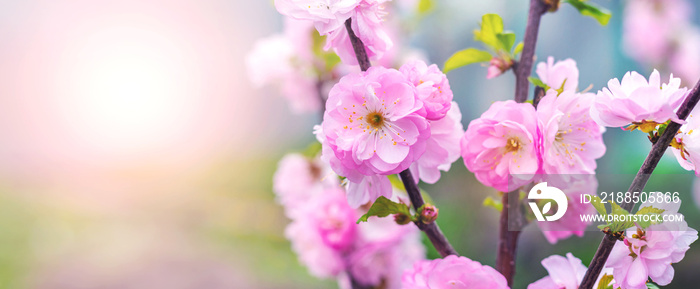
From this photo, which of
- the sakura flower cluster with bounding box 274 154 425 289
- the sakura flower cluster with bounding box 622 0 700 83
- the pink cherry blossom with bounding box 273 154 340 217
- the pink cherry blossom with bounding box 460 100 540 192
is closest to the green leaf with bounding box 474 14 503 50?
the pink cherry blossom with bounding box 460 100 540 192

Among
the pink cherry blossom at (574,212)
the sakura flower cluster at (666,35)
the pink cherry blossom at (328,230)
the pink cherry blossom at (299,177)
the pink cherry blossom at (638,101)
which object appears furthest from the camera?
the sakura flower cluster at (666,35)

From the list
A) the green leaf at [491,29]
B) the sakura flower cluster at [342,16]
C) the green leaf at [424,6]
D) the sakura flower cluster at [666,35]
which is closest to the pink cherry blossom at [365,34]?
the sakura flower cluster at [342,16]

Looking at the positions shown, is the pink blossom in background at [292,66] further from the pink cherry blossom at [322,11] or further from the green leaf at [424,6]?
the pink cherry blossom at [322,11]

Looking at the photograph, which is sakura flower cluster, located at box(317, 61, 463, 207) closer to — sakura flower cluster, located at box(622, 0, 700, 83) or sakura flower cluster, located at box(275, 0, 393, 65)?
sakura flower cluster, located at box(275, 0, 393, 65)

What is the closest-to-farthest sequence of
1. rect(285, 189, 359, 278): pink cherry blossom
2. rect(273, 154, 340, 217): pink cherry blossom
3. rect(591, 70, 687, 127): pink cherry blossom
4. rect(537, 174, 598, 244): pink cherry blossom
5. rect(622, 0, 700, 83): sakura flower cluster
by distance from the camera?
rect(591, 70, 687, 127): pink cherry blossom, rect(537, 174, 598, 244): pink cherry blossom, rect(285, 189, 359, 278): pink cherry blossom, rect(273, 154, 340, 217): pink cherry blossom, rect(622, 0, 700, 83): sakura flower cluster

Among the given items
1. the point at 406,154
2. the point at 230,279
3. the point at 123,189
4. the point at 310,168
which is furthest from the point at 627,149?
the point at 123,189

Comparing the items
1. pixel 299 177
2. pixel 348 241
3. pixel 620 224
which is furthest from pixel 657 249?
pixel 299 177

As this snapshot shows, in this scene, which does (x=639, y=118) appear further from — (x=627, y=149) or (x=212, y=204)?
(x=212, y=204)
